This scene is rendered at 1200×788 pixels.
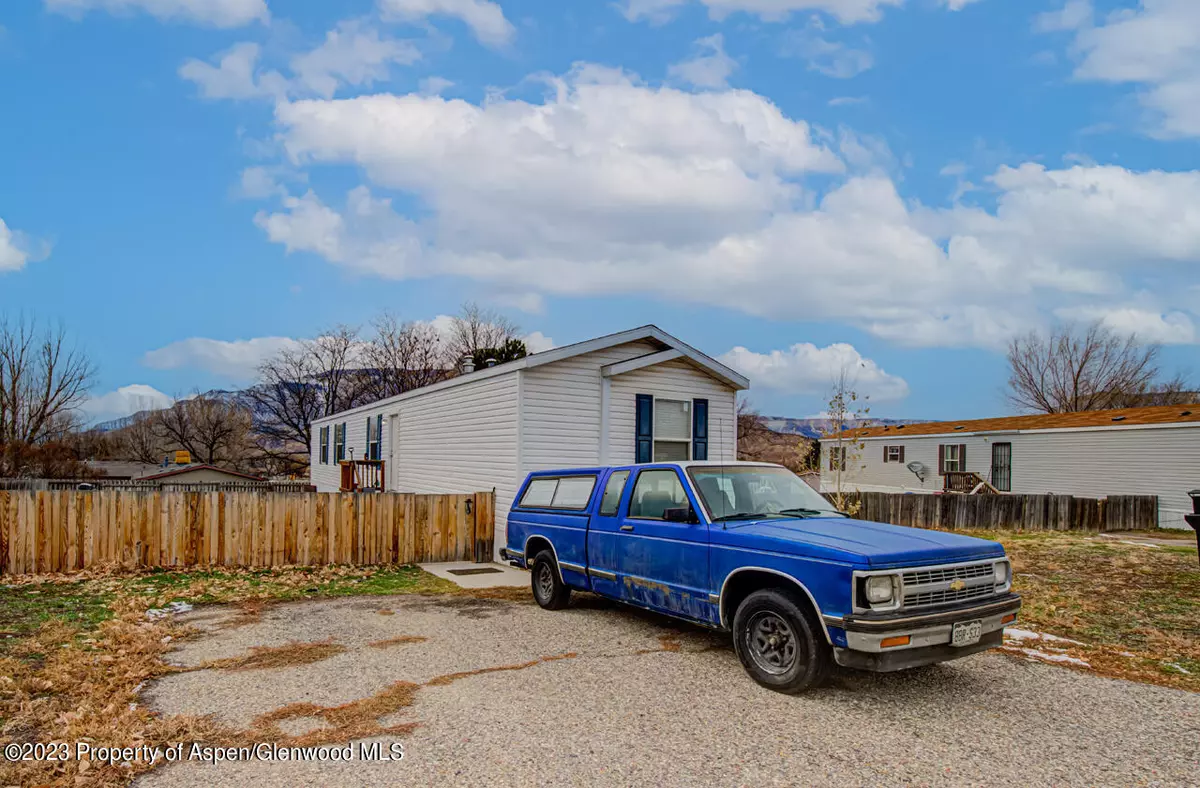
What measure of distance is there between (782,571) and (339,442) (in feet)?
72.2

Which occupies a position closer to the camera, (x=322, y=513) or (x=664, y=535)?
(x=664, y=535)

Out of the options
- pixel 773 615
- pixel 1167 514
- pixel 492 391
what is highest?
pixel 492 391

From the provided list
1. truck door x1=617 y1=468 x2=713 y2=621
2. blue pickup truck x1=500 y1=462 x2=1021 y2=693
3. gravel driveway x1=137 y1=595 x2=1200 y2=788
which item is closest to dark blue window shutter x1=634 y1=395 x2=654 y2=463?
blue pickup truck x1=500 y1=462 x2=1021 y2=693

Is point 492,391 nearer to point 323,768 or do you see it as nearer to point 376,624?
point 376,624

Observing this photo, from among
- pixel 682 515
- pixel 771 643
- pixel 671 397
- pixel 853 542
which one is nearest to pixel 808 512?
pixel 682 515

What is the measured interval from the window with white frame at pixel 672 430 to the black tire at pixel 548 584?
544 centimetres

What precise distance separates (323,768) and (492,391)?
961 centimetres

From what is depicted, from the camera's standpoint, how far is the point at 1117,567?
12.4 metres

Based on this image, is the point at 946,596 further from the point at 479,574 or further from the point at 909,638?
the point at 479,574

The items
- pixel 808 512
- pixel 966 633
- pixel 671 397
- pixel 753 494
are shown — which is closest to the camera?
pixel 966 633

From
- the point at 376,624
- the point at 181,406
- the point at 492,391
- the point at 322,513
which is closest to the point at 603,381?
the point at 492,391

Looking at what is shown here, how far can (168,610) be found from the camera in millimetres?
8617

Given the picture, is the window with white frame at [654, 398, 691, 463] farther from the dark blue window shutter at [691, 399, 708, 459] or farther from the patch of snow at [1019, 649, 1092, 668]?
the patch of snow at [1019, 649, 1092, 668]

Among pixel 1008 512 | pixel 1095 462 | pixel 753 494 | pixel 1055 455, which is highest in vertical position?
pixel 753 494
